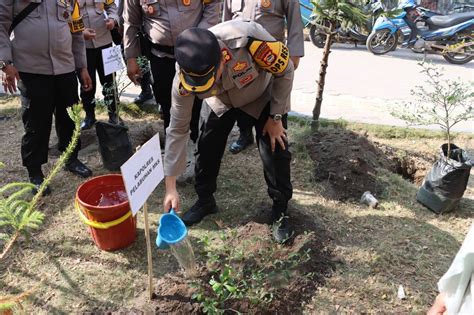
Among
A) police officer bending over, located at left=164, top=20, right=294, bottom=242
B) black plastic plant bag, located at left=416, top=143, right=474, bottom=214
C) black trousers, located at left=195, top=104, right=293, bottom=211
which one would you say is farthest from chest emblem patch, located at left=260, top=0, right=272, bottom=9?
black plastic plant bag, located at left=416, top=143, right=474, bottom=214

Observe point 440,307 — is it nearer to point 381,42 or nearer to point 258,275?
point 258,275

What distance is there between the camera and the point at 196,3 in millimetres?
3227

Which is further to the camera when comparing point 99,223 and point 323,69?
point 323,69

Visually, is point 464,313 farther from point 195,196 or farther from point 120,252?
point 195,196

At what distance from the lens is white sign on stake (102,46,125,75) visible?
3531mm

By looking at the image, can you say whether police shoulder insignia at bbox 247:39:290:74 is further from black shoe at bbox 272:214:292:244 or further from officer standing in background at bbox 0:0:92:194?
officer standing in background at bbox 0:0:92:194

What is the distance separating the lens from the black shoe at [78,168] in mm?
3535

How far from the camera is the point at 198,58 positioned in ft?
6.05

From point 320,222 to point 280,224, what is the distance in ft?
1.43

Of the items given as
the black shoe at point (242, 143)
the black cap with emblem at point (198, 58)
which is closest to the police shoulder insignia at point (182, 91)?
the black cap with emblem at point (198, 58)

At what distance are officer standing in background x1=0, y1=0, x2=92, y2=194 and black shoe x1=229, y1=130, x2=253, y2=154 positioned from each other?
4.99ft

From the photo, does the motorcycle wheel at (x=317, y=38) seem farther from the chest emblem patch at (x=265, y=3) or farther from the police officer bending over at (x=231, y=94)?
the police officer bending over at (x=231, y=94)

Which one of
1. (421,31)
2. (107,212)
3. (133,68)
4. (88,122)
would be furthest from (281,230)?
(421,31)

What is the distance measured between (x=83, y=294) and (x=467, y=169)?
9.33ft
